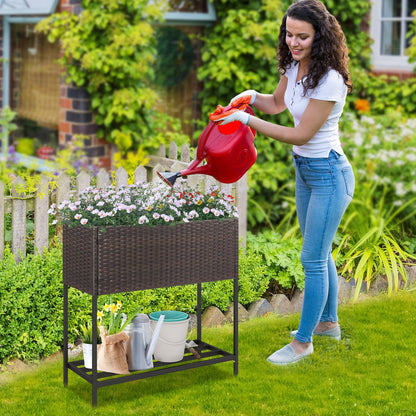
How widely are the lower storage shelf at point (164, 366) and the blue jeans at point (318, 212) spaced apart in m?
0.46

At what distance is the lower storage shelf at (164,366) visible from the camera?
10.6 ft

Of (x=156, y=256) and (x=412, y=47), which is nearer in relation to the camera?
(x=156, y=256)

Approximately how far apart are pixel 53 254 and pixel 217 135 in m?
1.18

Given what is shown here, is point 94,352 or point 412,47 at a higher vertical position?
point 412,47

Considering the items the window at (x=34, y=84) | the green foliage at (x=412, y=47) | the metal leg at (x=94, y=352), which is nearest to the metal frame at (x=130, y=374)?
the metal leg at (x=94, y=352)

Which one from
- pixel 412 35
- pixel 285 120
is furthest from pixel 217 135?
pixel 412 35

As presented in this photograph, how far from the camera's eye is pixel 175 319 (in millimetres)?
3502

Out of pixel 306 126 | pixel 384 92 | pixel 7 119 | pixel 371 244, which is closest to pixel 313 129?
pixel 306 126

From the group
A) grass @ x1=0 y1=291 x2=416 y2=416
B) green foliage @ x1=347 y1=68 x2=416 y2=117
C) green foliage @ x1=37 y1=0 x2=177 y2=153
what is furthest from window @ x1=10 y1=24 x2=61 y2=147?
grass @ x1=0 y1=291 x2=416 y2=416

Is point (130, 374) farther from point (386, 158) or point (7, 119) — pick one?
point (7, 119)

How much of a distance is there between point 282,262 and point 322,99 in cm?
158

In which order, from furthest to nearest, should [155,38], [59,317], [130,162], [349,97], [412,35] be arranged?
[412,35], [349,97], [155,38], [130,162], [59,317]

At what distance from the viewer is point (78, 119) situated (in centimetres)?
634

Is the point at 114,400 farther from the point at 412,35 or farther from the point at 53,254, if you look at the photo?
the point at 412,35
